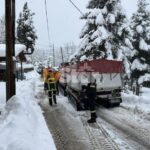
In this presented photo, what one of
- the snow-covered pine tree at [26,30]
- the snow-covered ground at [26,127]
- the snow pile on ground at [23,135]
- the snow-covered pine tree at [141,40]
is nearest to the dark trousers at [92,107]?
the snow-covered ground at [26,127]

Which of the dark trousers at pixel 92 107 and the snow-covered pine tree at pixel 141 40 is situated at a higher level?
the snow-covered pine tree at pixel 141 40

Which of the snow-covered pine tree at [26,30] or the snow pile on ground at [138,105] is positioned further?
the snow-covered pine tree at [26,30]

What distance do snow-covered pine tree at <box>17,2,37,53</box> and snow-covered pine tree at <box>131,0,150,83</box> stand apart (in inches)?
1815

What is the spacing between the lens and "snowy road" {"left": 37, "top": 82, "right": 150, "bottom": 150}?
11.5 meters

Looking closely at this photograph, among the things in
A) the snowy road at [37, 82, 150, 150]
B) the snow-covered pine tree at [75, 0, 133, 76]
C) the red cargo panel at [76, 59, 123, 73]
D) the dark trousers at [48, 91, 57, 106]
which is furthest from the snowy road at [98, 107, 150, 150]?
the snow-covered pine tree at [75, 0, 133, 76]

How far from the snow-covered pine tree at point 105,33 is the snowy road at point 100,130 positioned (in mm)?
15879

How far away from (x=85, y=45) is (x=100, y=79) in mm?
15659

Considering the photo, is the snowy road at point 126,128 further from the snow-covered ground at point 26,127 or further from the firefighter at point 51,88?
the firefighter at point 51,88

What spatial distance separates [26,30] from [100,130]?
3133 inches

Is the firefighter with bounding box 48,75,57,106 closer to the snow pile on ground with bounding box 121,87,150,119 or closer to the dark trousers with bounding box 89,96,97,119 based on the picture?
the snow pile on ground with bounding box 121,87,150,119

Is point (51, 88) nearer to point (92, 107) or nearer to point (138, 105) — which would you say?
point (138, 105)

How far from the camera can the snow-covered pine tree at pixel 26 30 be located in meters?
91.0

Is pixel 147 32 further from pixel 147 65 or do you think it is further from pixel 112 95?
pixel 112 95

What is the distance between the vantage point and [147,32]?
4703 centimetres
